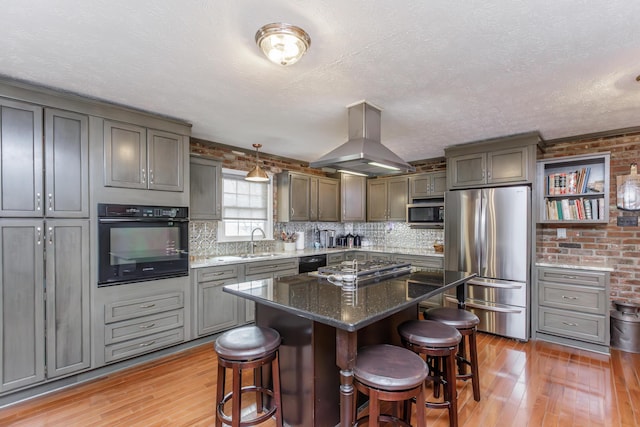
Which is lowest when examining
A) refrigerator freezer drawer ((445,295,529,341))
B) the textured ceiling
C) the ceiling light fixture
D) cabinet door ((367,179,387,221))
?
refrigerator freezer drawer ((445,295,529,341))

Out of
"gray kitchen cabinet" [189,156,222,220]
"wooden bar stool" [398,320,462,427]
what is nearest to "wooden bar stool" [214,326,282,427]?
"wooden bar stool" [398,320,462,427]

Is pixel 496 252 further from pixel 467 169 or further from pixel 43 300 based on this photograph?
pixel 43 300

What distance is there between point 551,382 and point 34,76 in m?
4.76

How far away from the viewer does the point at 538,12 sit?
1.55 metres

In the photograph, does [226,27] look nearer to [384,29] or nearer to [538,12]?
[384,29]

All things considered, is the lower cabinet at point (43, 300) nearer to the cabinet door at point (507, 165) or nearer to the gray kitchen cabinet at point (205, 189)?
the gray kitchen cabinet at point (205, 189)

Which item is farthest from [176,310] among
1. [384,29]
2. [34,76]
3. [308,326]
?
[384,29]

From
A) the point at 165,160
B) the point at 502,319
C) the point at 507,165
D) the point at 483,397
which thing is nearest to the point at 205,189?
the point at 165,160

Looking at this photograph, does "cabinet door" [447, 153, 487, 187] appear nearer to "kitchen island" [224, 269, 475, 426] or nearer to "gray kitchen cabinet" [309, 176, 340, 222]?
"gray kitchen cabinet" [309, 176, 340, 222]

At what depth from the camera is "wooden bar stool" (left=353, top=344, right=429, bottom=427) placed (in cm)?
149

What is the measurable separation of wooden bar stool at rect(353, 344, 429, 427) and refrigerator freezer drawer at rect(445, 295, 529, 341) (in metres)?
2.61

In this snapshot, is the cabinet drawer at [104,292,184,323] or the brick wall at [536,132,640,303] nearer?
the cabinet drawer at [104,292,184,323]

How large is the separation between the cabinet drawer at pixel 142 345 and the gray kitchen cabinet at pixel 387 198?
3.64 metres

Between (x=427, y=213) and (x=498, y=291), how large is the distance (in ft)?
4.98
